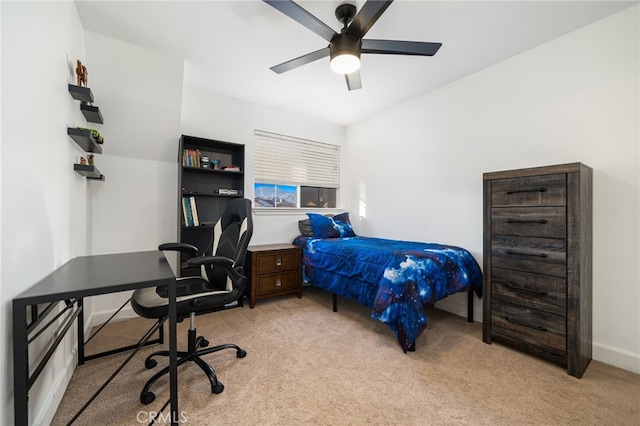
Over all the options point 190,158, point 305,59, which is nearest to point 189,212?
point 190,158

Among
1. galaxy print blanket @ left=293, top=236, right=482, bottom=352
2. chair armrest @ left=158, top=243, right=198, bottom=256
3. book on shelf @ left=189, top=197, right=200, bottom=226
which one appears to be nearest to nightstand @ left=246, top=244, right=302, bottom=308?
galaxy print blanket @ left=293, top=236, right=482, bottom=352

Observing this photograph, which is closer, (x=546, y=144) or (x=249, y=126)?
(x=546, y=144)

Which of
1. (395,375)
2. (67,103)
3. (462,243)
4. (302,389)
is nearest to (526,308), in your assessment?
(462,243)

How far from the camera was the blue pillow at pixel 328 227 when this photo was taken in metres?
3.46

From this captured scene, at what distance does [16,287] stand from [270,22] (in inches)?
84.3

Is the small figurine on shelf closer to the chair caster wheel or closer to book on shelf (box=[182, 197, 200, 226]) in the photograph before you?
book on shelf (box=[182, 197, 200, 226])

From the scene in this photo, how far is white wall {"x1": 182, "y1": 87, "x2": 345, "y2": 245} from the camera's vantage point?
3021 mm

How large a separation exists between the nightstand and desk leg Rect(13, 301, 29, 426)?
2.06 m

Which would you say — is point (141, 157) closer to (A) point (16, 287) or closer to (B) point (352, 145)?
(A) point (16, 287)

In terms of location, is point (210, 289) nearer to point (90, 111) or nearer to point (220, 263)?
point (220, 263)

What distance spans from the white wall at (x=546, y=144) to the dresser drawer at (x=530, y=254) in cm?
49

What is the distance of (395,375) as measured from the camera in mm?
1693

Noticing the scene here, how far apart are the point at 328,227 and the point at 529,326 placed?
2.23 m

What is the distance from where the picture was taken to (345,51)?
1763mm
